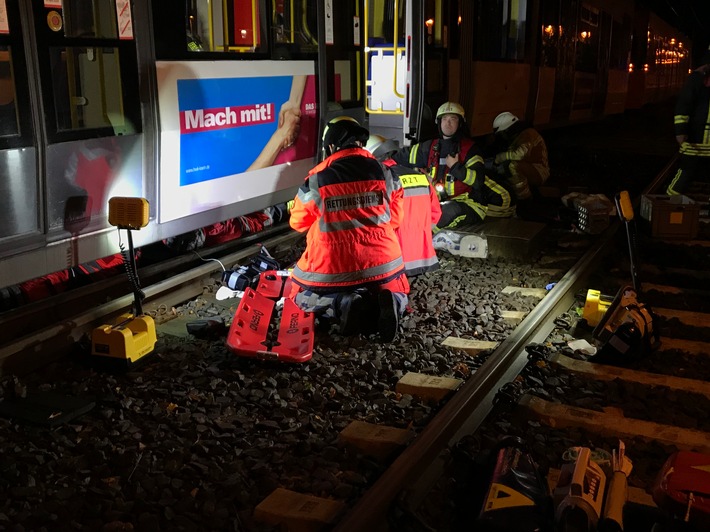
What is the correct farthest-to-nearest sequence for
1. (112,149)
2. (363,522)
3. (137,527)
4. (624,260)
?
(624,260) < (112,149) < (137,527) < (363,522)

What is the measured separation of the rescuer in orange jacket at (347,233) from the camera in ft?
17.6

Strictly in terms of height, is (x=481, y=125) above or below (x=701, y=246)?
above

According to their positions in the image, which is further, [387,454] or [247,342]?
[247,342]

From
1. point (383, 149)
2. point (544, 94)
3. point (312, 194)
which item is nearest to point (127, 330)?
point (312, 194)

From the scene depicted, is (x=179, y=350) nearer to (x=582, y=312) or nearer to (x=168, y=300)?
(x=168, y=300)

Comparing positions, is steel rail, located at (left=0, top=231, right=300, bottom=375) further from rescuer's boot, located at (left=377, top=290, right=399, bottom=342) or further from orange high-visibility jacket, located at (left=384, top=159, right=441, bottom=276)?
rescuer's boot, located at (left=377, top=290, right=399, bottom=342)

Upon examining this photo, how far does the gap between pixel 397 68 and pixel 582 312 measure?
4548mm

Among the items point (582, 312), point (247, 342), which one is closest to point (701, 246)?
point (582, 312)

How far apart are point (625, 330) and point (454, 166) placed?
358cm

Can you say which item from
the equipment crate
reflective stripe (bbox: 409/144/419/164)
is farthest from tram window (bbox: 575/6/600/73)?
reflective stripe (bbox: 409/144/419/164)

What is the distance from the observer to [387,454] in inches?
145

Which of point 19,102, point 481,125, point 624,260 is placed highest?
point 19,102

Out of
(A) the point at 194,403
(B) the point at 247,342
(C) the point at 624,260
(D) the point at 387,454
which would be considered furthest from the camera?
(C) the point at 624,260

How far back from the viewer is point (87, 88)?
5.07 metres
